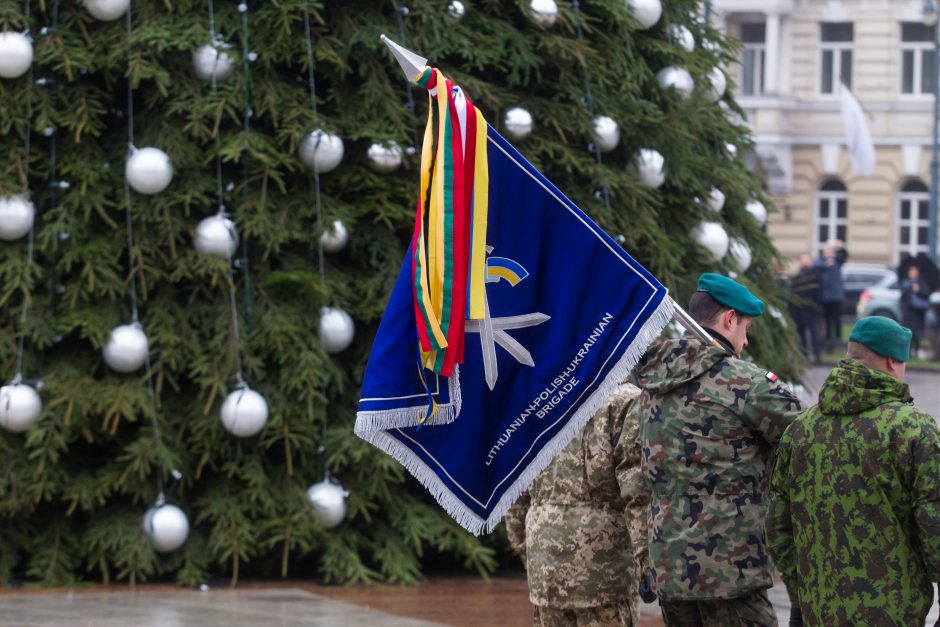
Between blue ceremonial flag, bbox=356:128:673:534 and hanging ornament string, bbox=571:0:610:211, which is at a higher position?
hanging ornament string, bbox=571:0:610:211

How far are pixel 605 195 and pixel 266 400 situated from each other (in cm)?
250

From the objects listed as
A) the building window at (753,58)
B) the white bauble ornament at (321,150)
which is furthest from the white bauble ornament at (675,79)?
the building window at (753,58)

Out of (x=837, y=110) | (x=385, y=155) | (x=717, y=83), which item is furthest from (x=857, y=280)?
(x=385, y=155)

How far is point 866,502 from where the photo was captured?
4.64 metres

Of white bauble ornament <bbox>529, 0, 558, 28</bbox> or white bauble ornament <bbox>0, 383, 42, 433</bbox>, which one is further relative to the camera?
white bauble ornament <bbox>529, 0, 558, 28</bbox>

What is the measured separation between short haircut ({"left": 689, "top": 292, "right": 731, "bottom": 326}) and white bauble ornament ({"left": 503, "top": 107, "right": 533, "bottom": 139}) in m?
4.39

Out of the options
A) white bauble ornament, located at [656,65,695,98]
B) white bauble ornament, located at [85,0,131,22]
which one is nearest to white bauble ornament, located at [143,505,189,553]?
white bauble ornament, located at [85,0,131,22]

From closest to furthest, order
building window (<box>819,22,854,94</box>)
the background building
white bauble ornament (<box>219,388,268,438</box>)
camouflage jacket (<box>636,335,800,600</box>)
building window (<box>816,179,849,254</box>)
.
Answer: camouflage jacket (<box>636,335,800,600</box>), white bauble ornament (<box>219,388,268,438</box>), the background building, building window (<box>816,179,849,254</box>), building window (<box>819,22,854,94</box>)

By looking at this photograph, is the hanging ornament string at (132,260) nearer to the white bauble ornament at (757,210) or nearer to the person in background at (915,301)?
the white bauble ornament at (757,210)

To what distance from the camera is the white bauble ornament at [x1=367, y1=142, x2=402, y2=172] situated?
9.40 meters

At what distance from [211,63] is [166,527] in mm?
2752

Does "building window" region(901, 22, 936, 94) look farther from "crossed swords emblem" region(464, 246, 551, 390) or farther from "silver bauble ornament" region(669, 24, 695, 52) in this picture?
"crossed swords emblem" region(464, 246, 551, 390)

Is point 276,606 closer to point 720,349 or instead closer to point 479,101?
point 479,101

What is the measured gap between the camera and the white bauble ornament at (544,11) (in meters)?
9.69
